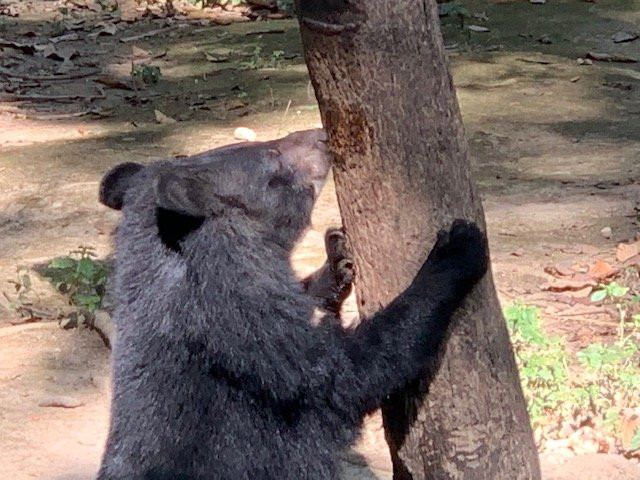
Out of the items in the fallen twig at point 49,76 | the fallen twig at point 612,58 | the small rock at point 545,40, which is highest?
the fallen twig at point 612,58

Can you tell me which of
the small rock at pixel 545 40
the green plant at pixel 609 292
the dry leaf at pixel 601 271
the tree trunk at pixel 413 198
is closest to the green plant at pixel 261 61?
the small rock at pixel 545 40

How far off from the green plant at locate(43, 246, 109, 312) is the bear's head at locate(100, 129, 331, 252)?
2.05 meters

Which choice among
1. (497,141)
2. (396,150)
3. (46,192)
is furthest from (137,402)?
(497,141)

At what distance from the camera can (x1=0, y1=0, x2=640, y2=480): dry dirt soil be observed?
524cm

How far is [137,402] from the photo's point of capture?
3617 millimetres

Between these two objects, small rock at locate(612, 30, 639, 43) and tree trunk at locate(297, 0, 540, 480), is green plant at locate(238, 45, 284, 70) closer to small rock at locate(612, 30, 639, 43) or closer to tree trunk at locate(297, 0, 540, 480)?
small rock at locate(612, 30, 639, 43)

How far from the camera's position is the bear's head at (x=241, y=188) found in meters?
3.56

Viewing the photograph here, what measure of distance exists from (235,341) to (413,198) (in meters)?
0.66

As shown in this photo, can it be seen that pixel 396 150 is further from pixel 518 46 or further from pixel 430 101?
pixel 518 46

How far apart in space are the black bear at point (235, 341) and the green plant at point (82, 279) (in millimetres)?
2190

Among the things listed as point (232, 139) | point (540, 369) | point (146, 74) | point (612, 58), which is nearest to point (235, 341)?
point (540, 369)

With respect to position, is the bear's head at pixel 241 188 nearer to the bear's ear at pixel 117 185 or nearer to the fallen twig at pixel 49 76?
the bear's ear at pixel 117 185

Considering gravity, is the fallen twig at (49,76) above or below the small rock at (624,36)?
below

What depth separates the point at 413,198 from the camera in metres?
3.33
